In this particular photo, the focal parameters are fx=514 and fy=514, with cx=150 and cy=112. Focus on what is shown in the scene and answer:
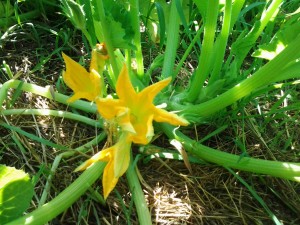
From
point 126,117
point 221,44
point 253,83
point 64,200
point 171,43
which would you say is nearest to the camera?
point 126,117

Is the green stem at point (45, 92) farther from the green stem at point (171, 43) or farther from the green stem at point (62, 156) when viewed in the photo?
the green stem at point (171, 43)

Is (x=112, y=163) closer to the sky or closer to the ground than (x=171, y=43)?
closer to the ground

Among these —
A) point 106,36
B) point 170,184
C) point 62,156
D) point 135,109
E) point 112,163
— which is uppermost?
point 106,36

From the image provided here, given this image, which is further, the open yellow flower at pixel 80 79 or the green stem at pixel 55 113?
the green stem at pixel 55 113

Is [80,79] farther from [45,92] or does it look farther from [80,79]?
[45,92]

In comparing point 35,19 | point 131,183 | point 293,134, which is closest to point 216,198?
point 131,183

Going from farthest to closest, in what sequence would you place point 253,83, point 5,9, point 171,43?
1. point 5,9
2. point 171,43
3. point 253,83

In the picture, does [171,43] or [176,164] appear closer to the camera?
[176,164]

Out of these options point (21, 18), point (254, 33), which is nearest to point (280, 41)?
point (254, 33)

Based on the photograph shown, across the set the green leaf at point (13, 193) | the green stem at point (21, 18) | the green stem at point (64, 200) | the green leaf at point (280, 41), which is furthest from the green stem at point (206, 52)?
the green stem at point (21, 18)
